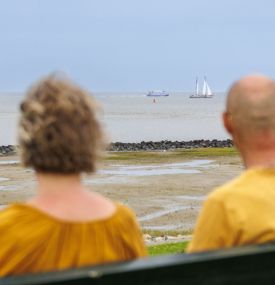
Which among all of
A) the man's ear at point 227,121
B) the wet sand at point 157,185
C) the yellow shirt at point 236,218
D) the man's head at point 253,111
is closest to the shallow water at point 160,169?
the wet sand at point 157,185

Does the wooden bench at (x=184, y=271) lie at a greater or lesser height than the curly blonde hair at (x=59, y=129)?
lesser

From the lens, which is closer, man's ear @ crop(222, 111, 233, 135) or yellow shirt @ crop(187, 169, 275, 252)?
yellow shirt @ crop(187, 169, 275, 252)

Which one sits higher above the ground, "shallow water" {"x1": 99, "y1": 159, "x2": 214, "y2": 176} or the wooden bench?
the wooden bench

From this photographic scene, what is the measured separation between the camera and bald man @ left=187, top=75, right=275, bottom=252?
316 centimetres

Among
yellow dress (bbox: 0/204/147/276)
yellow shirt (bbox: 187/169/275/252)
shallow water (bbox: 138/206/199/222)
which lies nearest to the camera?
yellow dress (bbox: 0/204/147/276)

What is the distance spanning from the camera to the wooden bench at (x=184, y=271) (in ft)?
7.87

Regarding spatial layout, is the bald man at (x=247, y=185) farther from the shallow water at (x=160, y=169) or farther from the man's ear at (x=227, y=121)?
the shallow water at (x=160, y=169)

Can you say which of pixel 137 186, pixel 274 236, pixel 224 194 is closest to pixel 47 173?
pixel 224 194

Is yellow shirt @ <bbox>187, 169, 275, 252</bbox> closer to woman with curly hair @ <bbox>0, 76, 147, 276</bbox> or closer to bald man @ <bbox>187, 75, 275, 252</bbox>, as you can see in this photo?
bald man @ <bbox>187, 75, 275, 252</bbox>

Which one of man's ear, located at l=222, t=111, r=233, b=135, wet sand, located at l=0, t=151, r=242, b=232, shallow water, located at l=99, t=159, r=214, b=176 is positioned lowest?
shallow water, located at l=99, t=159, r=214, b=176

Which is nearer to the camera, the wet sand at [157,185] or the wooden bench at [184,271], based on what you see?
the wooden bench at [184,271]

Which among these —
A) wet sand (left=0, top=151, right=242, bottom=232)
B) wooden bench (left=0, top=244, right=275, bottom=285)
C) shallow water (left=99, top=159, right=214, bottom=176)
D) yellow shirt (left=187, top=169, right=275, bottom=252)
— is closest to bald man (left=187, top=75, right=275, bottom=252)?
yellow shirt (left=187, top=169, right=275, bottom=252)

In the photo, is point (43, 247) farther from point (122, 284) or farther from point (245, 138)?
point (245, 138)

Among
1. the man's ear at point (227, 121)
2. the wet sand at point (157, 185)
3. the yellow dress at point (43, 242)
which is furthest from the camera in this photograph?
the wet sand at point (157, 185)
